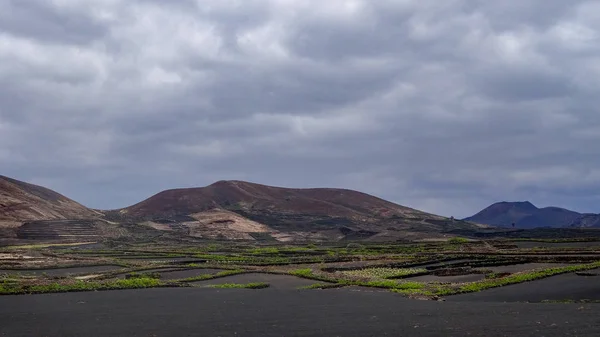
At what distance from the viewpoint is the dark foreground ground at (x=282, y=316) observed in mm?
19781

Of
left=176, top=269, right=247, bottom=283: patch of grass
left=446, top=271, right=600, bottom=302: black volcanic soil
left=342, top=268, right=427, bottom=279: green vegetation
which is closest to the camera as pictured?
left=446, top=271, right=600, bottom=302: black volcanic soil

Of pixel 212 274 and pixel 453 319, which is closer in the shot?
pixel 453 319

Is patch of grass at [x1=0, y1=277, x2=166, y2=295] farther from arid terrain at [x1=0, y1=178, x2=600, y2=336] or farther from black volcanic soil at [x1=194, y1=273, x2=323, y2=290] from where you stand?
black volcanic soil at [x1=194, y1=273, x2=323, y2=290]

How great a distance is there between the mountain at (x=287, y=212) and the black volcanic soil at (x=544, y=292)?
7166 centimetres

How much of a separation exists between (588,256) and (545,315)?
3083 cm

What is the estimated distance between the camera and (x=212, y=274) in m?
43.1

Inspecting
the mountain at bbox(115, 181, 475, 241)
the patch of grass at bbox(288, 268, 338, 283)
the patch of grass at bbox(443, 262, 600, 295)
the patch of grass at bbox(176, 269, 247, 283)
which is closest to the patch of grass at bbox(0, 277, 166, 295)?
the patch of grass at bbox(176, 269, 247, 283)

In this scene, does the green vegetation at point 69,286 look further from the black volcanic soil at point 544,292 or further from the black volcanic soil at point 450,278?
the black volcanic soil at point 544,292

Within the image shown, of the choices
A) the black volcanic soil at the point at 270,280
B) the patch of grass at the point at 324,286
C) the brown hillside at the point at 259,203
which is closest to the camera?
the patch of grass at the point at 324,286

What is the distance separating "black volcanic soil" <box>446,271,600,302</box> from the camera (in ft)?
89.7

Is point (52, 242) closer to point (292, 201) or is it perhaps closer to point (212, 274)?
point (212, 274)

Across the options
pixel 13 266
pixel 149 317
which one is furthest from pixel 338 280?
pixel 13 266

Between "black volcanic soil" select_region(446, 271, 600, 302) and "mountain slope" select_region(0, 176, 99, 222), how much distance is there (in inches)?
3647

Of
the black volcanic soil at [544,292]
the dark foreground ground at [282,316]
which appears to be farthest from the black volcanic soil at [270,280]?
the black volcanic soil at [544,292]
